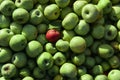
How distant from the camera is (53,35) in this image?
2035 millimetres

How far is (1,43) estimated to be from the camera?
2043 millimetres

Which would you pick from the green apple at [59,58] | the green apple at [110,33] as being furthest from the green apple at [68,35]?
the green apple at [110,33]

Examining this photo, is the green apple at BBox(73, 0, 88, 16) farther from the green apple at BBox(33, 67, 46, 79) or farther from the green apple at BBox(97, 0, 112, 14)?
the green apple at BBox(33, 67, 46, 79)

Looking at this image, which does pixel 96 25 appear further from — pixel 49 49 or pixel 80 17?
pixel 49 49

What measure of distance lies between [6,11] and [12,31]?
14 centimetres

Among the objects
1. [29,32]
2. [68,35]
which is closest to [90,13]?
[68,35]

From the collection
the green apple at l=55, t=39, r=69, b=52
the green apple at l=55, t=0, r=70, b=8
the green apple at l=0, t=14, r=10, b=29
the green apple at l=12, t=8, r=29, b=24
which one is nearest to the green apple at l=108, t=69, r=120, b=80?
the green apple at l=55, t=39, r=69, b=52

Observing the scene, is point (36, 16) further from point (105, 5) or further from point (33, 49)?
point (105, 5)

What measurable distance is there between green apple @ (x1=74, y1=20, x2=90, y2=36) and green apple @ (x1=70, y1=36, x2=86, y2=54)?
0.04 m

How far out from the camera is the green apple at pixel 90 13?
6.66ft

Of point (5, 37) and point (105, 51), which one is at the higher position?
point (5, 37)

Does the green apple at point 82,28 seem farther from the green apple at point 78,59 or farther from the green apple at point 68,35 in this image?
the green apple at point 78,59

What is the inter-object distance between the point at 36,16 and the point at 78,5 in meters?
0.29

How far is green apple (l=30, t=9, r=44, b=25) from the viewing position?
6.81 feet
